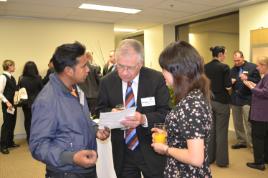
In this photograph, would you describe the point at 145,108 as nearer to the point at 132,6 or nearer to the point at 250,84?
the point at 250,84

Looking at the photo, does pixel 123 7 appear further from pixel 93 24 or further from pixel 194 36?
pixel 194 36

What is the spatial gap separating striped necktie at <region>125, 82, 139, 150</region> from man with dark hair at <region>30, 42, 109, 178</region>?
392 millimetres

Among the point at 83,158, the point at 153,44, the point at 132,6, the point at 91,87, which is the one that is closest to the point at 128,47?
the point at 83,158

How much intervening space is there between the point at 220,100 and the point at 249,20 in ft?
8.63

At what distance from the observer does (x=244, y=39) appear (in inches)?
236

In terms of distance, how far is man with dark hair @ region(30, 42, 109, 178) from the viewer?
4.59ft

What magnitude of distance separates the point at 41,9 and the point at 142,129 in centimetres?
471

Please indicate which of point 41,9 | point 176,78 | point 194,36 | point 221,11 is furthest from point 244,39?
point 176,78

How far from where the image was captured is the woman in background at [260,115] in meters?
3.80

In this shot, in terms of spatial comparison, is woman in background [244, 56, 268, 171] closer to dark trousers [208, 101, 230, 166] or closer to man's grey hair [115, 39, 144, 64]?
dark trousers [208, 101, 230, 166]

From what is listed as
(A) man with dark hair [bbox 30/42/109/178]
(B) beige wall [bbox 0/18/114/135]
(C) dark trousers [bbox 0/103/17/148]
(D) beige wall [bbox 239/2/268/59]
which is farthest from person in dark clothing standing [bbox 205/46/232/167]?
(B) beige wall [bbox 0/18/114/135]

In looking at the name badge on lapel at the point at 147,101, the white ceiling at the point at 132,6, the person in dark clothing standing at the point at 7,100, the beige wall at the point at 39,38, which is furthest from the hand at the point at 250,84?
the beige wall at the point at 39,38

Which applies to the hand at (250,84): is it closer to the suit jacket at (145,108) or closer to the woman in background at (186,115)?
the suit jacket at (145,108)

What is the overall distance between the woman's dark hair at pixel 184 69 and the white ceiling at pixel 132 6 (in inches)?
159
